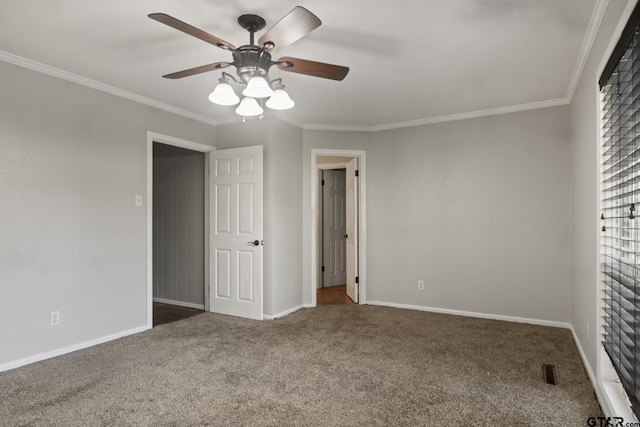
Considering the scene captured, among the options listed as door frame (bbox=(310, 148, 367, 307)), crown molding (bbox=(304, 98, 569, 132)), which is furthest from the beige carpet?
crown molding (bbox=(304, 98, 569, 132))

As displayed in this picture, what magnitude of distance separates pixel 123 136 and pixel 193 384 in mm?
2484

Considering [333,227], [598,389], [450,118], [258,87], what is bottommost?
[598,389]

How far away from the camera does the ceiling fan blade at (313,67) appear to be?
7.20 feet

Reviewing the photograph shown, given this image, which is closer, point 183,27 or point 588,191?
point 183,27

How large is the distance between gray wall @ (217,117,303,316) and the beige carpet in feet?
2.04

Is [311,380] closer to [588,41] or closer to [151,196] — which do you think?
[151,196]

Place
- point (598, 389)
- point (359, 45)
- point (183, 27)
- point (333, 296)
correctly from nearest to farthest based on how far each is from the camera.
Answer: point (183, 27), point (598, 389), point (359, 45), point (333, 296)

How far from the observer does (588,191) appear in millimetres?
2791

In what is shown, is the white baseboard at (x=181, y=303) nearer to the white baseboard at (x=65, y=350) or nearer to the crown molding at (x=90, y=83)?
the white baseboard at (x=65, y=350)

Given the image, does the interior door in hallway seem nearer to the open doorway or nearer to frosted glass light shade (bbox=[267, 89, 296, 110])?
the open doorway

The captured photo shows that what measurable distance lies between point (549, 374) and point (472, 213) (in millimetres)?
2036

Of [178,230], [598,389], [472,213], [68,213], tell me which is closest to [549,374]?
[598,389]

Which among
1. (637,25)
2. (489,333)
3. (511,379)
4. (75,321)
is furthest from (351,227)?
(637,25)

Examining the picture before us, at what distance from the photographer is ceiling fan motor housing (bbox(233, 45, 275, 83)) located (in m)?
2.18
